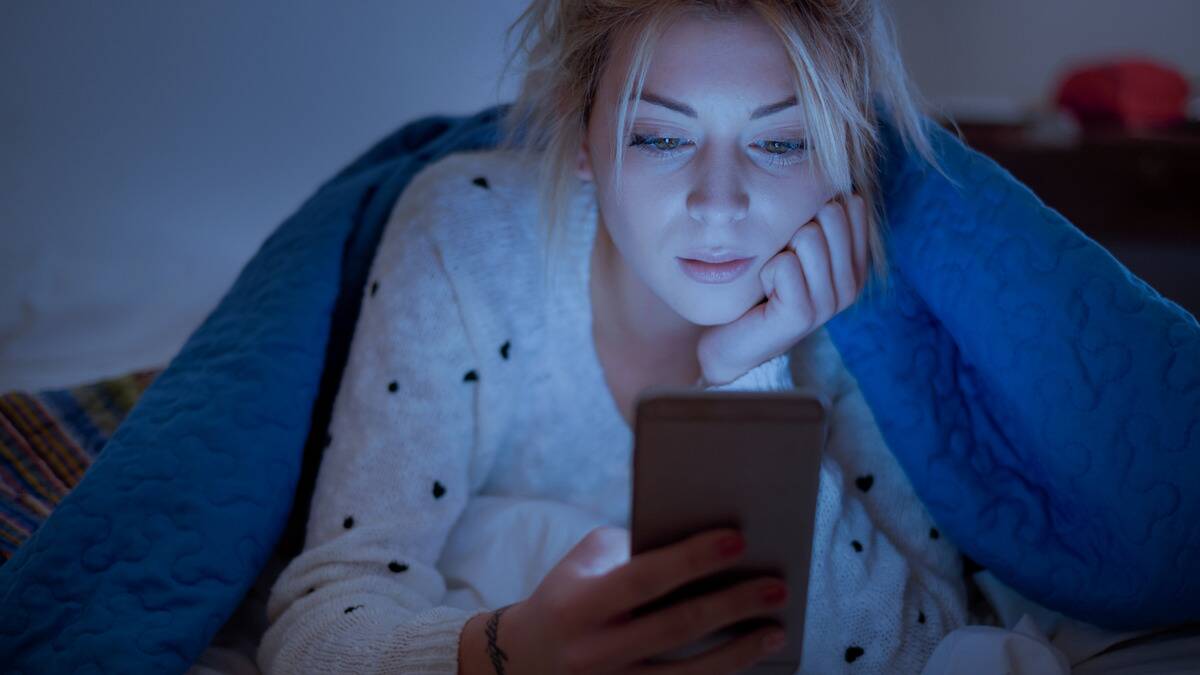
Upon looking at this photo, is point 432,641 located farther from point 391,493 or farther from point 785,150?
point 785,150

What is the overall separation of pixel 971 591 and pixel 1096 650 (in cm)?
13

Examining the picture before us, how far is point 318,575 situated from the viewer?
726 mm

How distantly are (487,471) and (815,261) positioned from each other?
350mm

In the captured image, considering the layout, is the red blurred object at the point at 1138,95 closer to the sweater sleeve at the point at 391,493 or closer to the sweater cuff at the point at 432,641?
the sweater sleeve at the point at 391,493

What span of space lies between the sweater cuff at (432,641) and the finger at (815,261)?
0.36m

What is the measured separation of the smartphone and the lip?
9.8 inches

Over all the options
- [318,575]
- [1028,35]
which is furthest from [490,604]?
[1028,35]

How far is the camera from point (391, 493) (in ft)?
2.50

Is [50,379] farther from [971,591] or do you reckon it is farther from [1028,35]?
[1028,35]

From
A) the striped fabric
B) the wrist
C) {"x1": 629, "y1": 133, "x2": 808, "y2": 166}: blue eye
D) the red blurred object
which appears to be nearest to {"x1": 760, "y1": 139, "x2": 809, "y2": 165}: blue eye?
{"x1": 629, "y1": 133, "x2": 808, "y2": 166}: blue eye

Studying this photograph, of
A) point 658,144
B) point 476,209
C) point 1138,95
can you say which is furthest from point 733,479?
point 1138,95

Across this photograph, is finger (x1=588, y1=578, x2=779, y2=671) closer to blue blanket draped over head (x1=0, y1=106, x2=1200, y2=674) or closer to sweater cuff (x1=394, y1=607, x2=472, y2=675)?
sweater cuff (x1=394, y1=607, x2=472, y2=675)

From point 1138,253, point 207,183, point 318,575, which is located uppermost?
point 207,183

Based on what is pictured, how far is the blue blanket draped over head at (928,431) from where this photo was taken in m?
0.68
